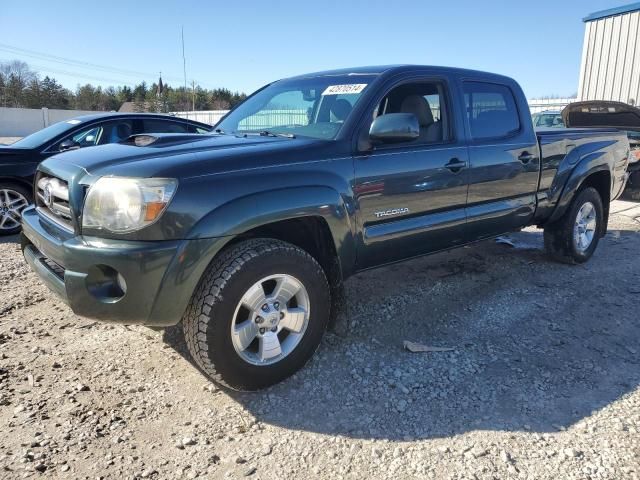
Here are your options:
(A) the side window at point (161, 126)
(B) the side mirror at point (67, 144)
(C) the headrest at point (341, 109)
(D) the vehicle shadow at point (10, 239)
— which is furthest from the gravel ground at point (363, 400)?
(A) the side window at point (161, 126)

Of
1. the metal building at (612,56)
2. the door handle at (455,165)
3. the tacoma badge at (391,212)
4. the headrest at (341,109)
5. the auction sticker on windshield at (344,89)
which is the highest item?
the metal building at (612,56)

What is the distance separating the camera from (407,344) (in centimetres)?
345

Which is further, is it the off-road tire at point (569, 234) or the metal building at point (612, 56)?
the metal building at point (612, 56)

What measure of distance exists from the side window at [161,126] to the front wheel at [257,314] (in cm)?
474

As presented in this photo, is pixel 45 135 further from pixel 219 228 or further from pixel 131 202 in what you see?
pixel 219 228

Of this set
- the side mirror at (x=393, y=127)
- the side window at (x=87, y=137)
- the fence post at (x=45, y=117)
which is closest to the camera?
the side mirror at (x=393, y=127)

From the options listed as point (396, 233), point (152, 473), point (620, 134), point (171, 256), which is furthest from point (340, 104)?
point (620, 134)

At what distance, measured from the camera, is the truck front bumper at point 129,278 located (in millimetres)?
2416

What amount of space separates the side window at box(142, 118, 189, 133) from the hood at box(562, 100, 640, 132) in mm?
6427

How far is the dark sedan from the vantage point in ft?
20.4

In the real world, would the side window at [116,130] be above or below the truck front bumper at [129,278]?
above

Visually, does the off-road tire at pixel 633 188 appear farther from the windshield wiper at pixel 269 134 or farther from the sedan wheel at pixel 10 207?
the sedan wheel at pixel 10 207

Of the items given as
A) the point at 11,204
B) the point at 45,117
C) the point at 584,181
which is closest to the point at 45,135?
the point at 11,204

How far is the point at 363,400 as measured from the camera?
9.29ft
